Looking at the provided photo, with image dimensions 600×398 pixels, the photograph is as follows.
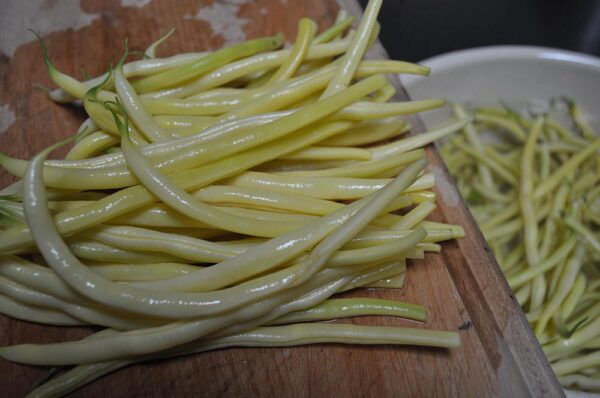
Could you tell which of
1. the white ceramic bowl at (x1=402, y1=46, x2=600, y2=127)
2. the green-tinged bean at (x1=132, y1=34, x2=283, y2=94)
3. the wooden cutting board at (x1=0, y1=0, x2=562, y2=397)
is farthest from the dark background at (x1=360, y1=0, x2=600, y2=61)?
the green-tinged bean at (x1=132, y1=34, x2=283, y2=94)

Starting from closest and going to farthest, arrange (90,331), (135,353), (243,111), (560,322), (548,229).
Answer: (135,353)
(90,331)
(243,111)
(560,322)
(548,229)

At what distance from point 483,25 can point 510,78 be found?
769mm

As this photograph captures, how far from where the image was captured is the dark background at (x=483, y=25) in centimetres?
263

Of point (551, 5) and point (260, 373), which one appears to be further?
point (551, 5)

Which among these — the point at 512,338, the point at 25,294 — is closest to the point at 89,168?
the point at 25,294

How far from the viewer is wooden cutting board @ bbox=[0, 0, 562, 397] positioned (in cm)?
112

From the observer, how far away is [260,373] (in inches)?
44.9

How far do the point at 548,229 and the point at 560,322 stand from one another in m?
0.39

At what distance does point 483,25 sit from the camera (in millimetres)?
2721

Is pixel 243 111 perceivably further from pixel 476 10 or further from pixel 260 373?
pixel 476 10

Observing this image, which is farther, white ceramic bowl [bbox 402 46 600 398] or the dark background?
the dark background

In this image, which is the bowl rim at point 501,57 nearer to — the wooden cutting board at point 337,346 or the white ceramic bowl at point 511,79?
the white ceramic bowl at point 511,79

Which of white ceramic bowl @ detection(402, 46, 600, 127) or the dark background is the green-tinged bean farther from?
the dark background

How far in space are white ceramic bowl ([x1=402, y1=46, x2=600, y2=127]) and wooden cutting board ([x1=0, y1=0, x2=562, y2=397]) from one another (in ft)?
1.68
